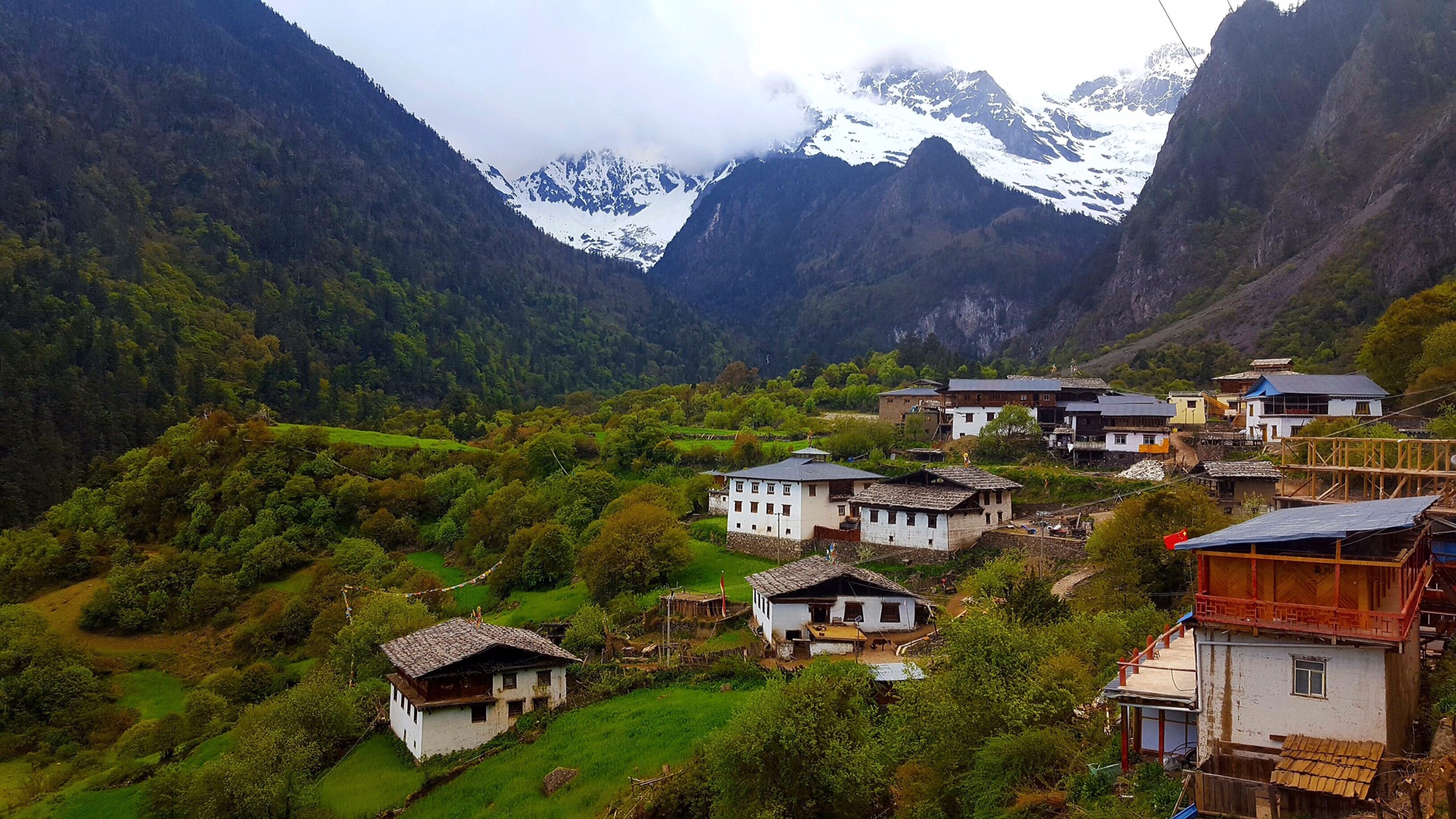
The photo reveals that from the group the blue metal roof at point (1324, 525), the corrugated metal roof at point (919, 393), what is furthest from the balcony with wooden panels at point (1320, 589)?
the corrugated metal roof at point (919, 393)

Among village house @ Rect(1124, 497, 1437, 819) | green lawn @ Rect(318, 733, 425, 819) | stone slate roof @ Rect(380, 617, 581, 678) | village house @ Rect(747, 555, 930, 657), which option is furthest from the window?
green lawn @ Rect(318, 733, 425, 819)

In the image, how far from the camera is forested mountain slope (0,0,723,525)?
98.8 m

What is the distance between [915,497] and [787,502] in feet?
25.3

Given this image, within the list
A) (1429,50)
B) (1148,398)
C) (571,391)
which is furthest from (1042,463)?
(1429,50)

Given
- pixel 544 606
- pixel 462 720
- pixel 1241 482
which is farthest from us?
pixel 544 606

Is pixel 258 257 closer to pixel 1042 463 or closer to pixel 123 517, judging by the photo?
pixel 123 517

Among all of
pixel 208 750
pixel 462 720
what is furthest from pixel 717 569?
pixel 208 750

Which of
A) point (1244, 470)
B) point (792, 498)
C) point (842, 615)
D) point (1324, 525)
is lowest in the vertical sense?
point (842, 615)

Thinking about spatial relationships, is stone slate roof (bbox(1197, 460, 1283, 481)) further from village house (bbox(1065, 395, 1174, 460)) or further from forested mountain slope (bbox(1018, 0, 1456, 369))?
forested mountain slope (bbox(1018, 0, 1456, 369))

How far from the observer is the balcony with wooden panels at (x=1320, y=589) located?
14.1m

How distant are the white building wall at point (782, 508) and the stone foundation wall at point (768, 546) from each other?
26cm

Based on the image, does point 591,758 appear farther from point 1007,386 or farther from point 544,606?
point 1007,386

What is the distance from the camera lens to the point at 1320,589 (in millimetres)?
14867

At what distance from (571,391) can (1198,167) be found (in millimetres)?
130402
